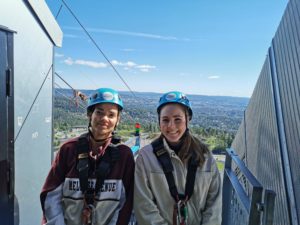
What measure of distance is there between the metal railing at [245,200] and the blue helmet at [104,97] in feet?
4.21

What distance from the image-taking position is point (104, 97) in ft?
8.57

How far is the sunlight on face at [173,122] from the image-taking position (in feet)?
8.64

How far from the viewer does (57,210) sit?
7.95 feet

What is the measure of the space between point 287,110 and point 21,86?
576 centimetres

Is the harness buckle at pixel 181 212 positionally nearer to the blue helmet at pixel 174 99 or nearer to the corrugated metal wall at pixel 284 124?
the blue helmet at pixel 174 99

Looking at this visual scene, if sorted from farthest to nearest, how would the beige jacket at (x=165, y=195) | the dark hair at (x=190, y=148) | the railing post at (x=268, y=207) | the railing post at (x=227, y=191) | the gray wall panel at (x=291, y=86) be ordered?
1. the gray wall panel at (x=291, y=86)
2. the railing post at (x=227, y=191)
3. the dark hair at (x=190, y=148)
4. the beige jacket at (x=165, y=195)
5. the railing post at (x=268, y=207)

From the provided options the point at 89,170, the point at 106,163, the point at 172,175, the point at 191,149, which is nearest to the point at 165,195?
the point at 172,175

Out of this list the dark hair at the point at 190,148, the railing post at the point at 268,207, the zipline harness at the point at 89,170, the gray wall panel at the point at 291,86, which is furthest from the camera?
the gray wall panel at the point at 291,86

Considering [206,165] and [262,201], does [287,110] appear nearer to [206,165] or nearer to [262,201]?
[206,165]

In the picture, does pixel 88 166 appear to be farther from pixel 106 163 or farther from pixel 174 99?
pixel 174 99

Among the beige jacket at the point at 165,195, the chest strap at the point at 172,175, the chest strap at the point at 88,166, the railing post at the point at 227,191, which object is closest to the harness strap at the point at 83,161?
the chest strap at the point at 88,166

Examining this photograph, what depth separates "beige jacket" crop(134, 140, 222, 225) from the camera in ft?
8.25

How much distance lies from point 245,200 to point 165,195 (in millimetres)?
677

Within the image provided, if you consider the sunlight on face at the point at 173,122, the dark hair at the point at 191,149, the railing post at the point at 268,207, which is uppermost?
the sunlight on face at the point at 173,122
